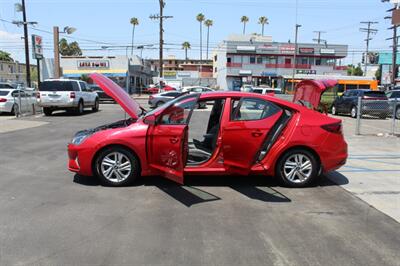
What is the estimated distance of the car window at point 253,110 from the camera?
6008 mm

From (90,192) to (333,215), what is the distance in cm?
355

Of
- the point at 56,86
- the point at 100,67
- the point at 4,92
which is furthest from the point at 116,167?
the point at 100,67

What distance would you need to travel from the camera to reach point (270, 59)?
67.2 metres

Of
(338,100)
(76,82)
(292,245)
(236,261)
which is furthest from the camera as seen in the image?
(338,100)

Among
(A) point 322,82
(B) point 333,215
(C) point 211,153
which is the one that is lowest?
(B) point 333,215

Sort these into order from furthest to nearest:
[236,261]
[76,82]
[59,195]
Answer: [76,82] < [59,195] < [236,261]

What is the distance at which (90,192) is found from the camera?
5859 millimetres

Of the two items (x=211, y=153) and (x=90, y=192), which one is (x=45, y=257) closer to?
(x=90, y=192)

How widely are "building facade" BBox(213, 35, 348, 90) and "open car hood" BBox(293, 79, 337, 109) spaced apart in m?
58.7

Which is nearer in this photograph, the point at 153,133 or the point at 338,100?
the point at 153,133

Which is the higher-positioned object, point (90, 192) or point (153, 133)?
point (153, 133)

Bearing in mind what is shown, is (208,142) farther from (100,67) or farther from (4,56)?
(4,56)

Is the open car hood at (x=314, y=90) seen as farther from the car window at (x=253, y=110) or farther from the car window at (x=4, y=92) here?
the car window at (x=4, y=92)

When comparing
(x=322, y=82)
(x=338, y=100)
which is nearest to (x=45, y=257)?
(x=322, y=82)
